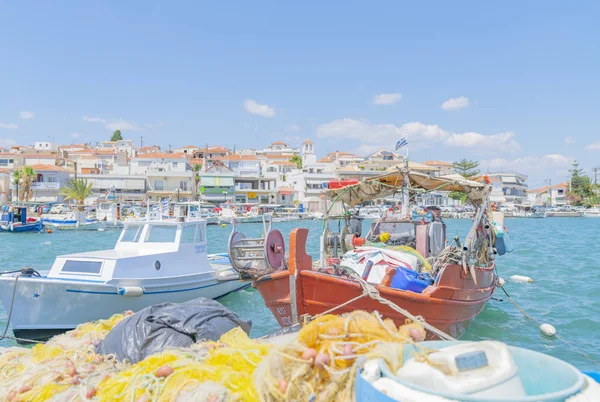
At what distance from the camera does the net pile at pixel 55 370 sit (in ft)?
14.4

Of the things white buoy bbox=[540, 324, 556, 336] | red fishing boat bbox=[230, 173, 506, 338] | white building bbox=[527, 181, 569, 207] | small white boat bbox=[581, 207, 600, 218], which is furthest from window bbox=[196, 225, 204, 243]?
white building bbox=[527, 181, 569, 207]

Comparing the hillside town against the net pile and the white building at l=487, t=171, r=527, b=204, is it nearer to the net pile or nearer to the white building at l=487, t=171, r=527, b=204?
the white building at l=487, t=171, r=527, b=204

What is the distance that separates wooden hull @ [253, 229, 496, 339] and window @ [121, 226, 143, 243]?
5777mm

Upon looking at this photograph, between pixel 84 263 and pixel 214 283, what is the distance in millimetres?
3635

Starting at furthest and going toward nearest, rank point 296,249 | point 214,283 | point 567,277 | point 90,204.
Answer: point 90,204 → point 567,277 → point 214,283 → point 296,249

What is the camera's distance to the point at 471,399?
2557 mm

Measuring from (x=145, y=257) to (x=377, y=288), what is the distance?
611cm

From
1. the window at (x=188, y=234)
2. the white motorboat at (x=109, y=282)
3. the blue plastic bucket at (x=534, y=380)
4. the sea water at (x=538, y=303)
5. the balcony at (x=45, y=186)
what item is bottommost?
the sea water at (x=538, y=303)

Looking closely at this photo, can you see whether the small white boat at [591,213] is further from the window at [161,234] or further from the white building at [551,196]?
the window at [161,234]

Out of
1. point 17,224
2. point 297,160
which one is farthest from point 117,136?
point 17,224

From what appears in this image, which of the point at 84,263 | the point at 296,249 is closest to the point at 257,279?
the point at 296,249

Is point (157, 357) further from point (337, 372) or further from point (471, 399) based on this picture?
point (471, 399)

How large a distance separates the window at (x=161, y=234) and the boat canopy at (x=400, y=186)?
4254 mm

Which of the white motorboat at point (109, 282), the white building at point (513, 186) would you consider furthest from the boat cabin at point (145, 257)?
the white building at point (513, 186)
